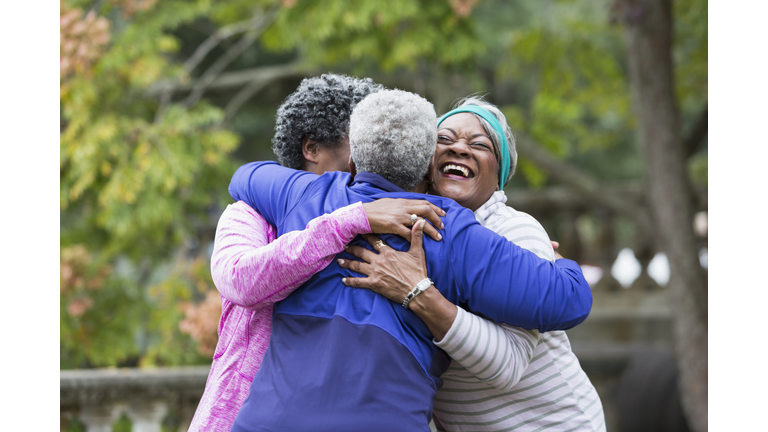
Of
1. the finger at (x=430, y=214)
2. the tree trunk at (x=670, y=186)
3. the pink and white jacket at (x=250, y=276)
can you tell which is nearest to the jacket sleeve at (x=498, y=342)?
the finger at (x=430, y=214)

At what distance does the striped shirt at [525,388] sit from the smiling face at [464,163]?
6 cm

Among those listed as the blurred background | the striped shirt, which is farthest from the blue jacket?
the blurred background

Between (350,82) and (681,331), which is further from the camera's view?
(681,331)

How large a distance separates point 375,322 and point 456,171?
628mm

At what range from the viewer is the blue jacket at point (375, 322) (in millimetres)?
1566

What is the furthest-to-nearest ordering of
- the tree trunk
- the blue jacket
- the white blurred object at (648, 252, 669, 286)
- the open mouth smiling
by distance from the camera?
the white blurred object at (648, 252, 669, 286), the tree trunk, the open mouth smiling, the blue jacket

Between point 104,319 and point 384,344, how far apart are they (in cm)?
446

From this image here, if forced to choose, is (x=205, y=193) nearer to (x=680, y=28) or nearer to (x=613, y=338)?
(x=613, y=338)

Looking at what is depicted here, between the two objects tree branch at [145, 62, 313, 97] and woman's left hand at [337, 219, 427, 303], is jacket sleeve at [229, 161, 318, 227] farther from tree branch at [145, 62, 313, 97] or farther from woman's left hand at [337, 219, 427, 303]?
tree branch at [145, 62, 313, 97]

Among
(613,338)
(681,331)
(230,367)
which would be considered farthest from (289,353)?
(613,338)

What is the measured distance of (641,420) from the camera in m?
5.62

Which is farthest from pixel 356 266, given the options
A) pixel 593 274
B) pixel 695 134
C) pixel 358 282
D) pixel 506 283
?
pixel 593 274

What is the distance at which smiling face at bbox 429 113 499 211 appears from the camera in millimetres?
2051

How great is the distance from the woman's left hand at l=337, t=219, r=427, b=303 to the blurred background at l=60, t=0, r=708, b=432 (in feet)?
7.96
